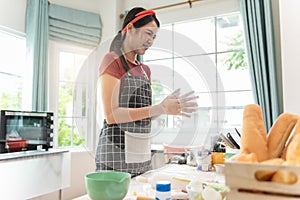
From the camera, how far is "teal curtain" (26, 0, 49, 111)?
2.52 m

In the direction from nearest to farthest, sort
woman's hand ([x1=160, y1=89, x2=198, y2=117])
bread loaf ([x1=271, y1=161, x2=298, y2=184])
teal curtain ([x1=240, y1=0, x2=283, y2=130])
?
bread loaf ([x1=271, y1=161, x2=298, y2=184]), woman's hand ([x1=160, y1=89, x2=198, y2=117]), teal curtain ([x1=240, y1=0, x2=283, y2=130])

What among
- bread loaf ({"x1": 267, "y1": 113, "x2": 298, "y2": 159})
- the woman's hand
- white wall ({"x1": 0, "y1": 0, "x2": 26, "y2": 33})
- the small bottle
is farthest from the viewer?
white wall ({"x1": 0, "y1": 0, "x2": 26, "y2": 33})

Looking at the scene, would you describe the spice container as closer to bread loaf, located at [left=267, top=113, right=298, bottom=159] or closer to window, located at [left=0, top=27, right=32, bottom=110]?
bread loaf, located at [left=267, top=113, right=298, bottom=159]

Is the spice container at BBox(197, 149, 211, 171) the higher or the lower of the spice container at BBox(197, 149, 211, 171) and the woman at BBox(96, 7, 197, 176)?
the lower

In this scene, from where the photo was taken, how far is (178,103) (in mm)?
876

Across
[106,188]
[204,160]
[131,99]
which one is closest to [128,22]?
[131,99]

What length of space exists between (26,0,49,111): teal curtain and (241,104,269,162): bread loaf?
93.6 inches

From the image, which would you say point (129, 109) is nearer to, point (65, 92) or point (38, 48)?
point (38, 48)

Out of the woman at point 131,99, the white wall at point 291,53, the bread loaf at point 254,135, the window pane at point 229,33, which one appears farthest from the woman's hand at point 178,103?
the window pane at point 229,33

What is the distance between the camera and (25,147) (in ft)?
6.82

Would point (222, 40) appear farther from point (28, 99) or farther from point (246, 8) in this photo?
point (28, 99)

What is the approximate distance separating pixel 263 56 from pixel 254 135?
6.71 feet

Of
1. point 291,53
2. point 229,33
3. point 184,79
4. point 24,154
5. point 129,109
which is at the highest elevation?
point 229,33

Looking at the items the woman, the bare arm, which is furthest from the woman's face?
the bare arm
